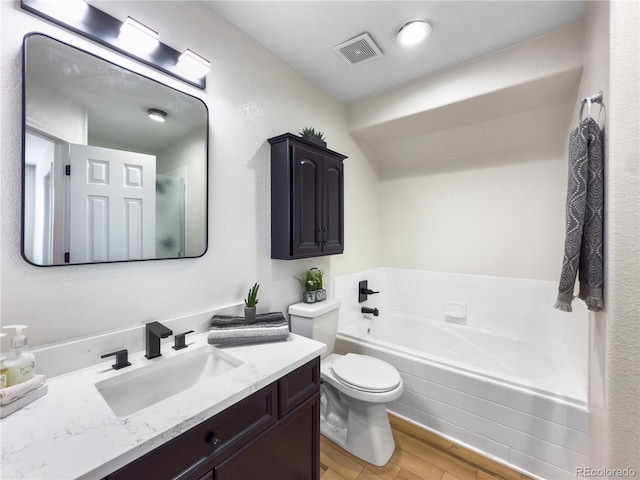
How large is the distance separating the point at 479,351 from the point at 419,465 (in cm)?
120

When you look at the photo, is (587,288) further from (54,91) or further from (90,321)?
(54,91)

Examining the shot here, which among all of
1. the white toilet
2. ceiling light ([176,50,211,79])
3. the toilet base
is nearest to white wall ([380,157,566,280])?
the white toilet

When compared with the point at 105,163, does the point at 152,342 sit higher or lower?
lower

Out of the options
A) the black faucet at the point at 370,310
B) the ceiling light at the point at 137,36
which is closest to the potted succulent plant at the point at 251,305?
the ceiling light at the point at 137,36

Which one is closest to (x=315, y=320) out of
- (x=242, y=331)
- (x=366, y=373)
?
(x=366, y=373)

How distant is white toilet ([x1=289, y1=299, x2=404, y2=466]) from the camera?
1.59 m

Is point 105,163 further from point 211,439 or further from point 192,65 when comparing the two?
point 211,439

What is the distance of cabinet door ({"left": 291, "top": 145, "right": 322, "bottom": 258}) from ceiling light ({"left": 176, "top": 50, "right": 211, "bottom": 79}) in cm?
63

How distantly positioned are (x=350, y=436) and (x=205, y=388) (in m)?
1.23

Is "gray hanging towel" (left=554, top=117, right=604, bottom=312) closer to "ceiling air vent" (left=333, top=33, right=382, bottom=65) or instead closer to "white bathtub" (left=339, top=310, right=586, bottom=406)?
"white bathtub" (left=339, top=310, right=586, bottom=406)

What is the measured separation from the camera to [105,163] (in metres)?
1.10

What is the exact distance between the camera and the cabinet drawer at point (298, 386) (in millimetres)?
1068

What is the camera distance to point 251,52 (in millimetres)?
1728

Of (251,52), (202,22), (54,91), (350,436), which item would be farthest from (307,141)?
(350,436)
